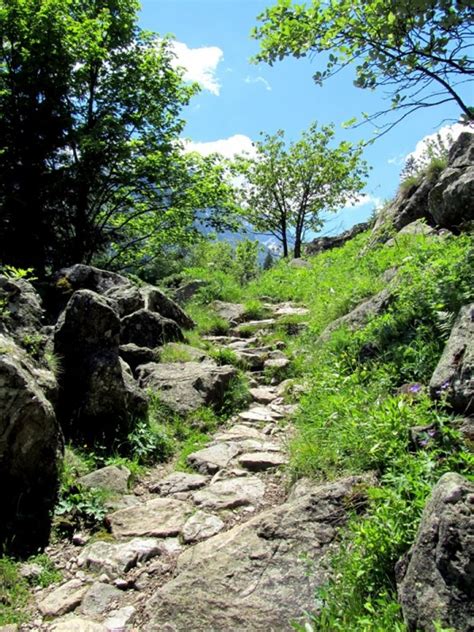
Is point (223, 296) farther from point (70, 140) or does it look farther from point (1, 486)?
point (1, 486)

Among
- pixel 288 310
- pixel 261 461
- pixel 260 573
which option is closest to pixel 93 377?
pixel 261 461

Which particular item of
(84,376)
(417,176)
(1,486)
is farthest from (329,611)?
(417,176)

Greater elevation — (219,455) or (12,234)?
(12,234)

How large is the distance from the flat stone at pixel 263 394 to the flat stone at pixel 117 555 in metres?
4.32

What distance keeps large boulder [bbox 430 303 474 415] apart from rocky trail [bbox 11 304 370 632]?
3.43 feet

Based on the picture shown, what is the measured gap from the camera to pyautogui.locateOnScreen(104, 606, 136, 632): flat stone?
142 inches

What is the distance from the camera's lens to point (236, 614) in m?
3.36

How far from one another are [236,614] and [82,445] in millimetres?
3799

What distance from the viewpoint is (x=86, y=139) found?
49.0ft

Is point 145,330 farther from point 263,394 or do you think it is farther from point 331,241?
point 331,241

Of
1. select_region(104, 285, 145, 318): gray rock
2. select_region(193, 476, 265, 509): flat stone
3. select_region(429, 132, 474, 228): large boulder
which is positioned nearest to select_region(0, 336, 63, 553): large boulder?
select_region(193, 476, 265, 509): flat stone

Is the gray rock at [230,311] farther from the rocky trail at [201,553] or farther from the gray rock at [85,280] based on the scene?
the rocky trail at [201,553]

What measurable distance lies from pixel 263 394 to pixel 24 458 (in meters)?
4.76

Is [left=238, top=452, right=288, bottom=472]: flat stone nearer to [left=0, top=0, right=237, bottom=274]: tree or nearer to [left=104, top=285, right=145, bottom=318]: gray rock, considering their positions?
[left=104, top=285, right=145, bottom=318]: gray rock
